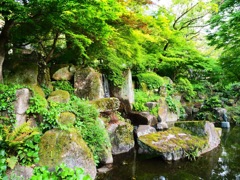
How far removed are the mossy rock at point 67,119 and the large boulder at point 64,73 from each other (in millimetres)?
2608

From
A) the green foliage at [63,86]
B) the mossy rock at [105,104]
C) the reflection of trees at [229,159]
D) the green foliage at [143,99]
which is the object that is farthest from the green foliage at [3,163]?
the green foliage at [143,99]

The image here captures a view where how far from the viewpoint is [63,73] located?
838 cm

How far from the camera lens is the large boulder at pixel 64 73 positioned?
8.20 m

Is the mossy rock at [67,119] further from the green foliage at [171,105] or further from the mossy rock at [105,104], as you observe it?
the green foliage at [171,105]

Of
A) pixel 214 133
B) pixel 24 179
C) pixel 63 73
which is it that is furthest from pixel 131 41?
pixel 24 179

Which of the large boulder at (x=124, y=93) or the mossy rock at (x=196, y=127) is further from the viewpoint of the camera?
the large boulder at (x=124, y=93)

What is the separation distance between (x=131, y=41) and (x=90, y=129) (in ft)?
12.9

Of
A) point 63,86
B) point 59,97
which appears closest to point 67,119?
point 59,97

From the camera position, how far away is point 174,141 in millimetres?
7176

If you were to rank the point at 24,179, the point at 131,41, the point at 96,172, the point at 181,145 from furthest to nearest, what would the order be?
1. the point at 131,41
2. the point at 181,145
3. the point at 96,172
4. the point at 24,179

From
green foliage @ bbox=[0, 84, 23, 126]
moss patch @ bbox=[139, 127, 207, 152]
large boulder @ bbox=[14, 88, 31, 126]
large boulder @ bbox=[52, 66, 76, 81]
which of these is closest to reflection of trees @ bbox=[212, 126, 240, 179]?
moss patch @ bbox=[139, 127, 207, 152]

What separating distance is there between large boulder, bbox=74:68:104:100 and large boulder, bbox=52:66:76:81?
37cm

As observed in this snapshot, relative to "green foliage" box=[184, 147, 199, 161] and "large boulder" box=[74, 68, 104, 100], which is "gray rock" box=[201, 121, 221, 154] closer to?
"green foliage" box=[184, 147, 199, 161]

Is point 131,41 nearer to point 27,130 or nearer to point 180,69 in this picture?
point 27,130
